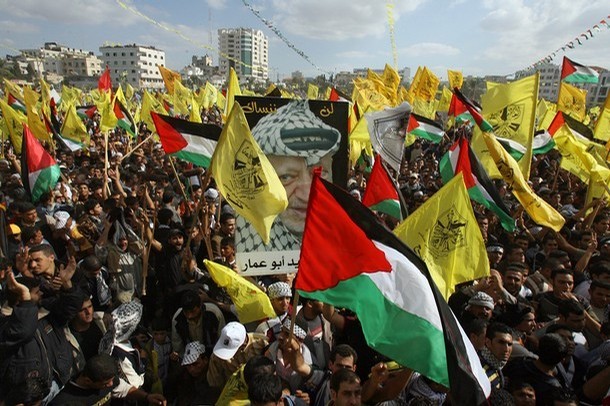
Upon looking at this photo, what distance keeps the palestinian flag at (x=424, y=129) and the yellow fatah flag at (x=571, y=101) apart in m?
5.12

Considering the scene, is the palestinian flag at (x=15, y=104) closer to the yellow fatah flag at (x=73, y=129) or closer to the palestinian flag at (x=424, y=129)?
the yellow fatah flag at (x=73, y=129)

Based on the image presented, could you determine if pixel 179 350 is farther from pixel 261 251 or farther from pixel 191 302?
pixel 261 251

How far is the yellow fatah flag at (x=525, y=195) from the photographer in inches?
197

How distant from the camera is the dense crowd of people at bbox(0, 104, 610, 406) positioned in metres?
2.84

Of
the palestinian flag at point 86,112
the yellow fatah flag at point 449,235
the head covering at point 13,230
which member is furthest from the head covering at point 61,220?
the palestinian flag at point 86,112

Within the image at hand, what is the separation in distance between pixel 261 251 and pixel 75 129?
7985 millimetres

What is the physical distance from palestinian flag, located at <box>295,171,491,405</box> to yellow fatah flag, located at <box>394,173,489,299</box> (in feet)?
3.66

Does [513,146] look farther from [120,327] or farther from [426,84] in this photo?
[426,84]

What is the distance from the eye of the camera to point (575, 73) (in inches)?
502

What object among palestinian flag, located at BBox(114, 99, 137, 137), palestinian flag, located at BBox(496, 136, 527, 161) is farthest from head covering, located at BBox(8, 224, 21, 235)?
palestinian flag, located at BBox(114, 99, 137, 137)

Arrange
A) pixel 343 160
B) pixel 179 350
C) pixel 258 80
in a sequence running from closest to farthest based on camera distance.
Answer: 1. pixel 179 350
2. pixel 343 160
3. pixel 258 80

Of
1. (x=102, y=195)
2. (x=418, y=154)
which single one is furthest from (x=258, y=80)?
(x=102, y=195)

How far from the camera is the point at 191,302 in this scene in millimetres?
3811

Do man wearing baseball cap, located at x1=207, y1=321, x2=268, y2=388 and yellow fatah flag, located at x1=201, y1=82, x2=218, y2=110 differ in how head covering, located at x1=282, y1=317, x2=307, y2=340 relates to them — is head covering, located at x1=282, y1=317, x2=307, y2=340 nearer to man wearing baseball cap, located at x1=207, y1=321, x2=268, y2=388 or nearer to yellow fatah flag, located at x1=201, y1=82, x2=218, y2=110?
man wearing baseball cap, located at x1=207, y1=321, x2=268, y2=388
